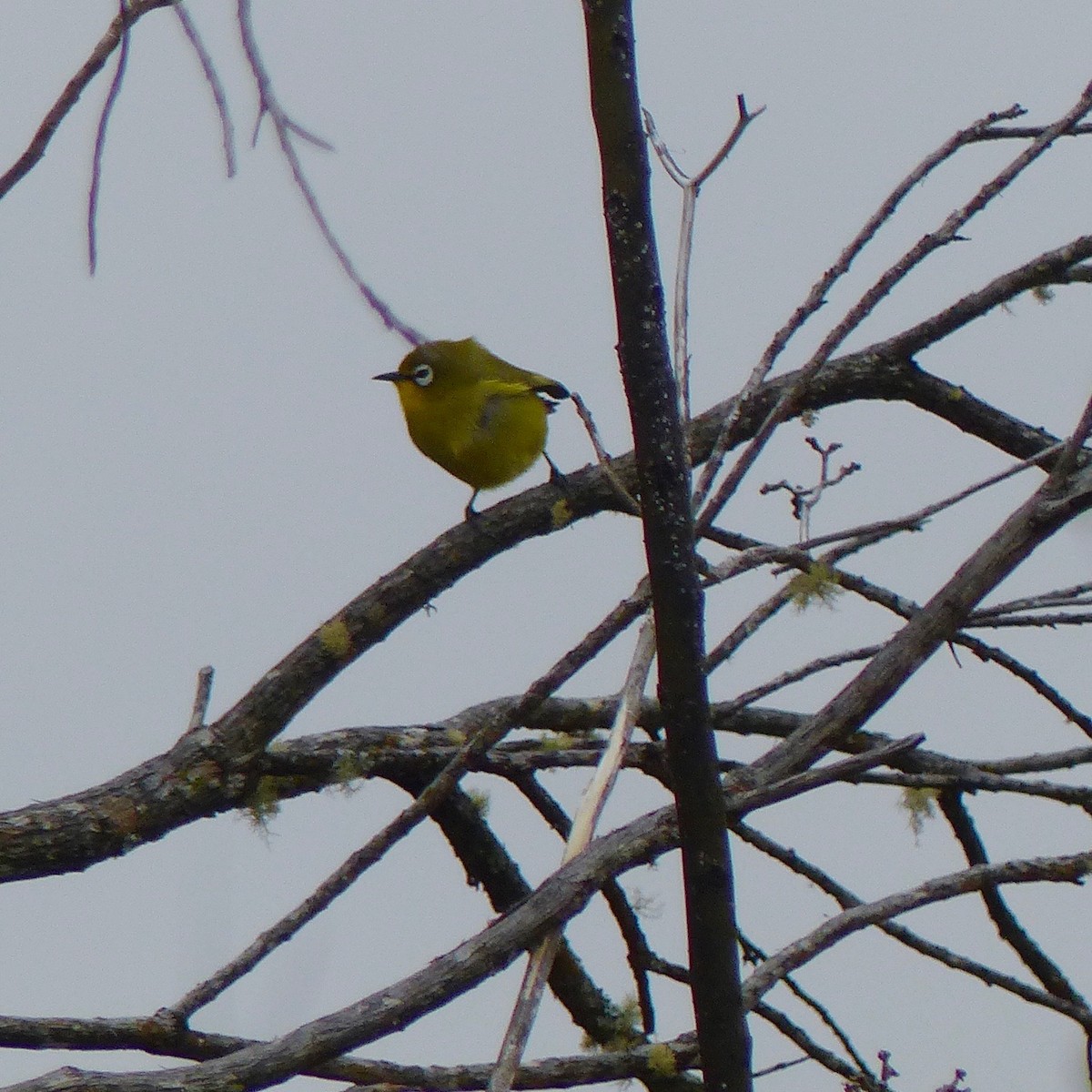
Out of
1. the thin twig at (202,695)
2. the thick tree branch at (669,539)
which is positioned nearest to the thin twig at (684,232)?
the thick tree branch at (669,539)

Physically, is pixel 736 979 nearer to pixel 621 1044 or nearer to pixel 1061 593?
pixel 1061 593

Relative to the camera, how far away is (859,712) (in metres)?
2.26

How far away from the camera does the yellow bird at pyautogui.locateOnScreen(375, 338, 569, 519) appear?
5809mm

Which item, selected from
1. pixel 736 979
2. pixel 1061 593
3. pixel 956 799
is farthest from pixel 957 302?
pixel 736 979

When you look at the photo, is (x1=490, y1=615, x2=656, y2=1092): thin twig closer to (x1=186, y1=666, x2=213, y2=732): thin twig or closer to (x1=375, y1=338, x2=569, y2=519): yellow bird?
(x1=186, y1=666, x2=213, y2=732): thin twig

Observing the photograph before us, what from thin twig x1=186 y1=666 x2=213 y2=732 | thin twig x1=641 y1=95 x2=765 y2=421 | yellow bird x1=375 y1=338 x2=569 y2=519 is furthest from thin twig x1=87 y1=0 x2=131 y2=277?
yellow bird x1=375 y1=338 x2=569 y2=519

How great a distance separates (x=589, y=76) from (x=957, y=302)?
276 centimetres

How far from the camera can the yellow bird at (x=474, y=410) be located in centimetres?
581

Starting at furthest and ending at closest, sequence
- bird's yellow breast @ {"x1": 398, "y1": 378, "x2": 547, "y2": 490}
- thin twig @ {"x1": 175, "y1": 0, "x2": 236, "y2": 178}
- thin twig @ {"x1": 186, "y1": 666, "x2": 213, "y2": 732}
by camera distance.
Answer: bird's yellow breast @ {"x1": 398, "y1": 378, "x2": 547, "y2": 490}, thin twig @ {"x1": 186, "y1": 666, "x2": 213, "y2": 732}, thin twig @ {"x1": 175, "y1": 0, "x2": 236, "y2": 178}

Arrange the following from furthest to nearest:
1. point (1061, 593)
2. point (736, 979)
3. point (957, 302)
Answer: point (957, 302) < point (1061, 593) < point (736, 979)

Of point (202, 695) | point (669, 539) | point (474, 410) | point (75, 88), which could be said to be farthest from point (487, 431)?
point (75, 88)

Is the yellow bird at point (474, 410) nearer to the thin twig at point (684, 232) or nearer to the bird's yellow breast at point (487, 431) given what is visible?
the bird's yellow breast at point (487, 431)

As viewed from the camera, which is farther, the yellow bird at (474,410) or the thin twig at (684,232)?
the yellow bird at (474,410)

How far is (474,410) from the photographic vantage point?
605 cm
